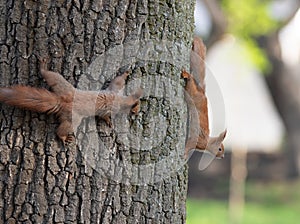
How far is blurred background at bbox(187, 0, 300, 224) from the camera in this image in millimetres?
8094

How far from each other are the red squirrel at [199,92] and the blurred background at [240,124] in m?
4.82

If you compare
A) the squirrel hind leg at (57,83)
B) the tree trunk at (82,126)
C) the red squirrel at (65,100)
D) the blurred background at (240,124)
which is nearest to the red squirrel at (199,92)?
the tree trunk at (82,126)

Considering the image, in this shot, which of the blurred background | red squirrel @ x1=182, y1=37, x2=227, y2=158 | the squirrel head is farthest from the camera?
the blurred background

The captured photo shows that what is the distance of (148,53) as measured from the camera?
7.30 feet

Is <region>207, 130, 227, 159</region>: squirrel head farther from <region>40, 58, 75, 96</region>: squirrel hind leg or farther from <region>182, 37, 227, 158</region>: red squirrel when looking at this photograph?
<region>40, 58, 75, 96</region>: squirrel hind leg

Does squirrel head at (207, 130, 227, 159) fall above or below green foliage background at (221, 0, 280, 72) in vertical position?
below

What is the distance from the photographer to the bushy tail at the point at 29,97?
2.01 meters

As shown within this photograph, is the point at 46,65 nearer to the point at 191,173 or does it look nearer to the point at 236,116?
the point at 191,173

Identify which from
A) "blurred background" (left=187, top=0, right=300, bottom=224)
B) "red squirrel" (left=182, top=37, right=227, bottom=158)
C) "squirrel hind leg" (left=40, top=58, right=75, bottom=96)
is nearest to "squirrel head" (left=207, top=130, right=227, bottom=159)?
"red squirrel" (left=182, top=37, right=227, bottom=158)

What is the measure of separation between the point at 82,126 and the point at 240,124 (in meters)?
10.7

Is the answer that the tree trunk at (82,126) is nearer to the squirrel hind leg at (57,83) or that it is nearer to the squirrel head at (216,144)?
the squirrel hind leg at (57,83)

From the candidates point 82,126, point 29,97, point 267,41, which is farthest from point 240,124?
point 29,97

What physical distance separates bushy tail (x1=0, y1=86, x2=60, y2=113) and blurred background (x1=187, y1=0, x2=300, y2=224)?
5.32 m

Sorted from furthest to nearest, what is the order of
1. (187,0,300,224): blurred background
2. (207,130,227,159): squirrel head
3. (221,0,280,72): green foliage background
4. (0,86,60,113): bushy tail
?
(187,0,300,224): blurred background → (221,0,280,72): green foliage background → (207,130,227,159): squirrel head → (0,86,60,113): bushy tail
